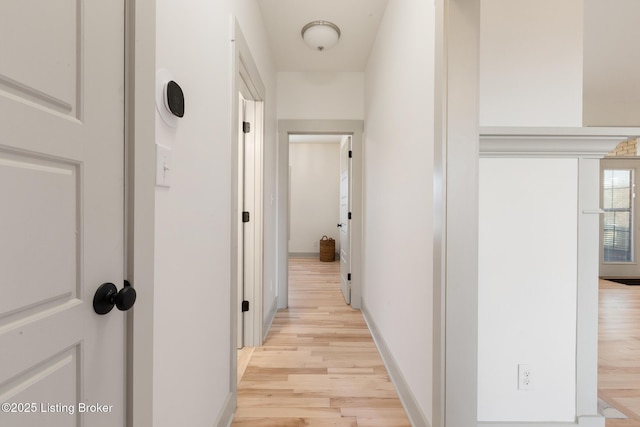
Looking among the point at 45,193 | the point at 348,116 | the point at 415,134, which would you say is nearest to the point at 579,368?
the point at 415,134

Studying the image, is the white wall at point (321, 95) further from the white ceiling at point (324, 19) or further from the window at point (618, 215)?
the window at point (618, 215)

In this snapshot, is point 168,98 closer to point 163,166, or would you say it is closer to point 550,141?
point 163,166

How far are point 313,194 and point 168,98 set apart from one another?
586 centimetres

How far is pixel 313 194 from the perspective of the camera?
6.79m

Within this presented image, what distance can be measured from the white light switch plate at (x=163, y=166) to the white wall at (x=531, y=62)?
135 cm

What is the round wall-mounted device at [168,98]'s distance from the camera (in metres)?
0.90

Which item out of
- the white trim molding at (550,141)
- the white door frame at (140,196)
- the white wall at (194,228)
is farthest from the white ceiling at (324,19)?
the white door frame at (140,196)

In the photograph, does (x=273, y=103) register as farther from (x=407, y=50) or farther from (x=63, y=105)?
(x=63, y=105)

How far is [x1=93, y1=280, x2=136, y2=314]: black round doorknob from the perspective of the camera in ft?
2.08

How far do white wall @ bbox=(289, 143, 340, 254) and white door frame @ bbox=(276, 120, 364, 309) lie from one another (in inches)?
133

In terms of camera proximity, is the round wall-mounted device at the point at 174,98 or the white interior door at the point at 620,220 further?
the white interior door at the point at 620,220

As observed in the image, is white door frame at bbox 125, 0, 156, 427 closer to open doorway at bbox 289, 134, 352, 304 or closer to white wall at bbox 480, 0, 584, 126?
white wall at bbox 480, 0, 584, 126

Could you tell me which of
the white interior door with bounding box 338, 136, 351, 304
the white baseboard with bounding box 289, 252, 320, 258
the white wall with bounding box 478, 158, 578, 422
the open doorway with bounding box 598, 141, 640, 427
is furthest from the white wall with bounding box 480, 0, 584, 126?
the white baseboard with bounding box 289, 252, 320, 258

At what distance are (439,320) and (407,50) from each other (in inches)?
59.4
